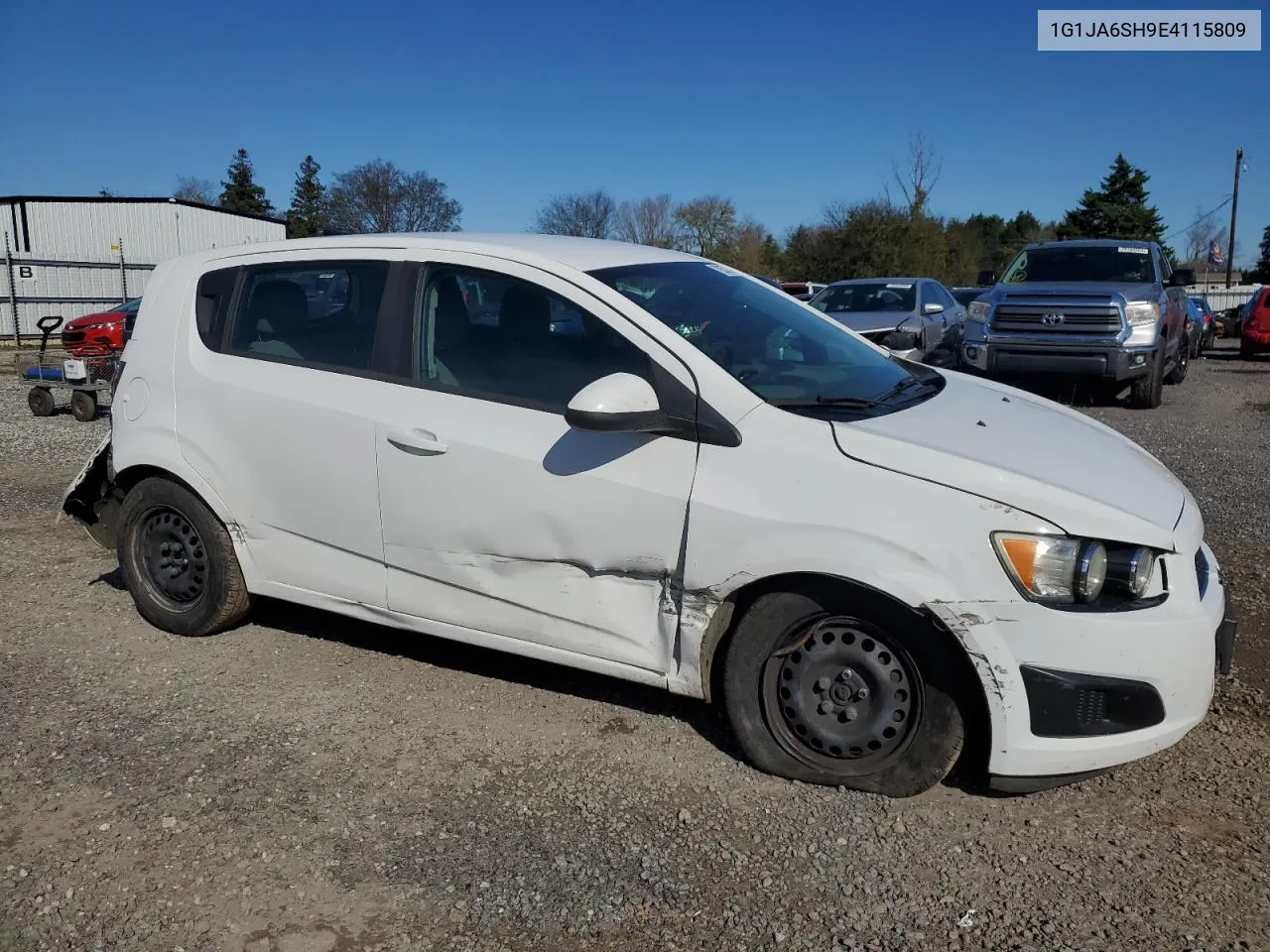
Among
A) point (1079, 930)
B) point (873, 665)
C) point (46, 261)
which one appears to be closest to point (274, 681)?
point (873, 665)

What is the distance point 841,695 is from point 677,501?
810 mm

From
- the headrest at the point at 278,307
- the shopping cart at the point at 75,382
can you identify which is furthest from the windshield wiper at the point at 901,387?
the shopping cart at the point at 75,382

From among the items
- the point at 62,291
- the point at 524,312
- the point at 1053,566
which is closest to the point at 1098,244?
the point at 524,312

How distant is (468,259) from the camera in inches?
153

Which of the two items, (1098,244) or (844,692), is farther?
(1098,244)

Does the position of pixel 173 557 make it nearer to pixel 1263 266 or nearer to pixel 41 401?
pixel 41 401

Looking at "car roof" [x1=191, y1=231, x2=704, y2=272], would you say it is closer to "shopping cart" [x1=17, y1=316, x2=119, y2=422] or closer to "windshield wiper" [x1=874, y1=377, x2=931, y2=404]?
"windshield wiper" [x1=874, y1=377, x2=931, y2=404]

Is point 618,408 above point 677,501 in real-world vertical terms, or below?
above

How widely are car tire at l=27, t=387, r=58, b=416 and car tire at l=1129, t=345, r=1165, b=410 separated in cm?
1333

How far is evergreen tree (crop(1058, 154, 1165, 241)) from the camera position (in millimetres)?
55562

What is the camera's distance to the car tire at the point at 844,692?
3.09m

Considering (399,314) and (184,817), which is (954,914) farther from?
(399,314)

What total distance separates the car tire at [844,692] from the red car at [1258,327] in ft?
75.8

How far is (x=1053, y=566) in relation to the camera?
9.46 feet
